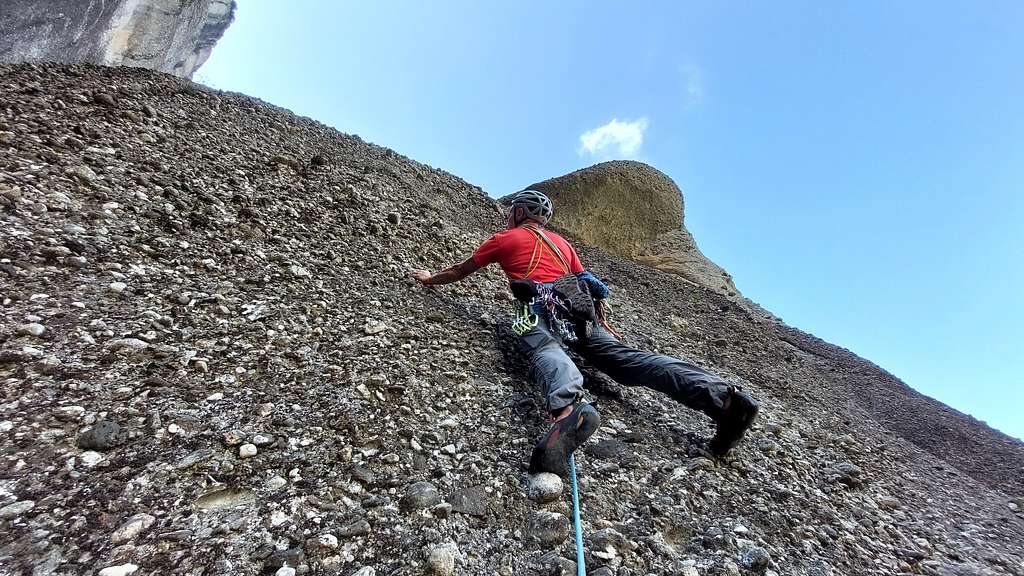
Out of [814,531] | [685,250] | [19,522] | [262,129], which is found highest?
[685,250]

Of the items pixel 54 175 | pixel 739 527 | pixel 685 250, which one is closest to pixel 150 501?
pixel 739 527

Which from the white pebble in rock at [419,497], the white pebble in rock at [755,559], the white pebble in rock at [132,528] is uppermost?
the white pebble in rock at [755,559]

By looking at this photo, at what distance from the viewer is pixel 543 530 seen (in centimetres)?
291

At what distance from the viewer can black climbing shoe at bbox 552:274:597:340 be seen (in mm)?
4680

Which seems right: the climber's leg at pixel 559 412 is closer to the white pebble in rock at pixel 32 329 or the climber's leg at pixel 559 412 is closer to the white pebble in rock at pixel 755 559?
the white pebble in rock at pixel 755 559

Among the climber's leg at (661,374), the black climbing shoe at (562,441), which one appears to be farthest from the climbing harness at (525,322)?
the black climbing shoe at (562,441)

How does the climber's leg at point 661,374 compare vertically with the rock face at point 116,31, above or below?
below

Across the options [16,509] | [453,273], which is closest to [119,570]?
[16,509]

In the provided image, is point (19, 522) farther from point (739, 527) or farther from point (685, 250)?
point (685, 250)

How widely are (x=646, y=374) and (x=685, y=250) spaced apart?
50.4 feet

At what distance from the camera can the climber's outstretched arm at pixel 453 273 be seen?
5.36 m

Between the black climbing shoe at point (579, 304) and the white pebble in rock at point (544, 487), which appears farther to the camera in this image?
the black climbing shoe at point (579, 304)

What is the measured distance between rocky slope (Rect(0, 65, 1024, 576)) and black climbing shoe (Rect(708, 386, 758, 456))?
170 mm

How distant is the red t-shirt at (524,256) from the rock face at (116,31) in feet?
85.2
